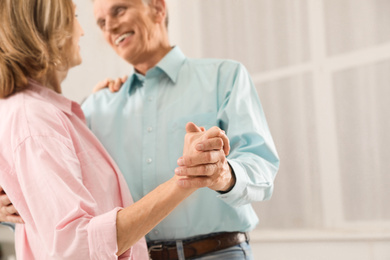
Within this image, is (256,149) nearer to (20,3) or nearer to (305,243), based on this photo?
(20,3)

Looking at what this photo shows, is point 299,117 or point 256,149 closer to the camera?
point 256,149

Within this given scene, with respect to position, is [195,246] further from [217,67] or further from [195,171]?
[217,67]

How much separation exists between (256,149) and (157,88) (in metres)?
0.46

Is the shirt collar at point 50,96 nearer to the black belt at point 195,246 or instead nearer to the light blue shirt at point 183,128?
the light blue shirt at point 183,128

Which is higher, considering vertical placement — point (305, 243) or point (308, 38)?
point (308, 38)

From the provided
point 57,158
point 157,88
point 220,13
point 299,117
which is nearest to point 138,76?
point 157,88

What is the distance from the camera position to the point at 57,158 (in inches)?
41.6

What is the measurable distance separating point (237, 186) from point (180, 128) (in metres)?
0.42

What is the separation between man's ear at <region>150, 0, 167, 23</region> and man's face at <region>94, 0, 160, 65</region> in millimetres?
58

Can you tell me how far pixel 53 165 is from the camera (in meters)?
1.04

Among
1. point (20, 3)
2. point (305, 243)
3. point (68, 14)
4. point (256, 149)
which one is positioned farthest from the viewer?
point (305, 243)

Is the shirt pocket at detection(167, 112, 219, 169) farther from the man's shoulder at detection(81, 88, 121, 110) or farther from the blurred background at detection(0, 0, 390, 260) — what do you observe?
the blurred background at detection(0, 0, 390, 260)

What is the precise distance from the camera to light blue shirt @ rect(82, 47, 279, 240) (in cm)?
146

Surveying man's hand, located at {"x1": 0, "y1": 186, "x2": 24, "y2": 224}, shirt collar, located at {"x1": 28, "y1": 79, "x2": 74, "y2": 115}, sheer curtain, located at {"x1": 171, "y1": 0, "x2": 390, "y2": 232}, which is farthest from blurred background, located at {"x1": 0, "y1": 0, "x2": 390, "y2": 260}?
man's hand, located at {"x1": 0, "y1": 186, "x2": 24, "y2": 224}
